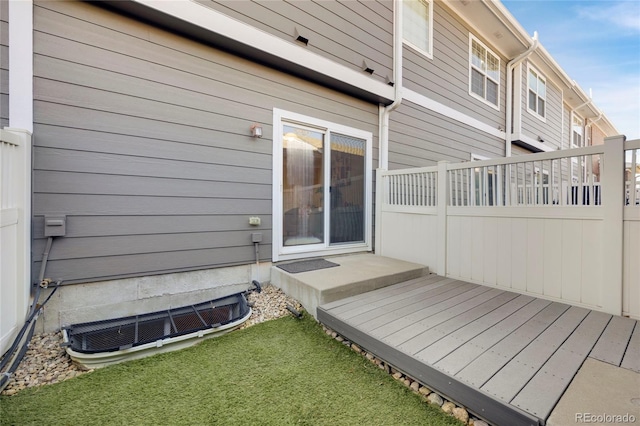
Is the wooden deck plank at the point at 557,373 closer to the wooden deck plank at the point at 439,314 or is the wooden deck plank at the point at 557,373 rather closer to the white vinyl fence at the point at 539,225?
the white vinyl fence at the point at 539,225

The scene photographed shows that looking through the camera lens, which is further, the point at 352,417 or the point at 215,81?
the point at 215,81

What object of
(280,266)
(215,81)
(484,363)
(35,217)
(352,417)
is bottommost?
(352,417)

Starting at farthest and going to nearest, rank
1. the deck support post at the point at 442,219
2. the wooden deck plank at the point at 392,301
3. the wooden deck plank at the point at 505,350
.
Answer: the deck support post at the point at 442,219
the wooden deck plank at the point at 392,301
the wooden deck plank at the point at 505,350

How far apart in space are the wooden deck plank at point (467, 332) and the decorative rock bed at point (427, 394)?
20 centimetres

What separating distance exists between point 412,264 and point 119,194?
137 inches

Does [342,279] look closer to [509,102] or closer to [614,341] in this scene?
[614,341]

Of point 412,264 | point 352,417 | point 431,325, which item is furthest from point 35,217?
point 412,264

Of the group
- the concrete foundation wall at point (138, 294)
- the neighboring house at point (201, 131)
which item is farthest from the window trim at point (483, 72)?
the concrete foundation wall at point (138, 294)

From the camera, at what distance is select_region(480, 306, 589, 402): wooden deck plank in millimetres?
1421

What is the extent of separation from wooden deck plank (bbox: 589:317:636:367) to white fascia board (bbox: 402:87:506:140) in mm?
4034

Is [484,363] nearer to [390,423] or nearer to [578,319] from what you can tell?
[390,423]

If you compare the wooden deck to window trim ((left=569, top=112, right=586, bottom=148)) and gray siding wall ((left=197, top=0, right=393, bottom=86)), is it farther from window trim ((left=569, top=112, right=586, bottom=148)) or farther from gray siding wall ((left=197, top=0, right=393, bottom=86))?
window trim ((left=569, top=112, right=586, bottom=148))

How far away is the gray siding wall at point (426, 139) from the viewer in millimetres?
4840

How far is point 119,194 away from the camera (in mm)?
2533
